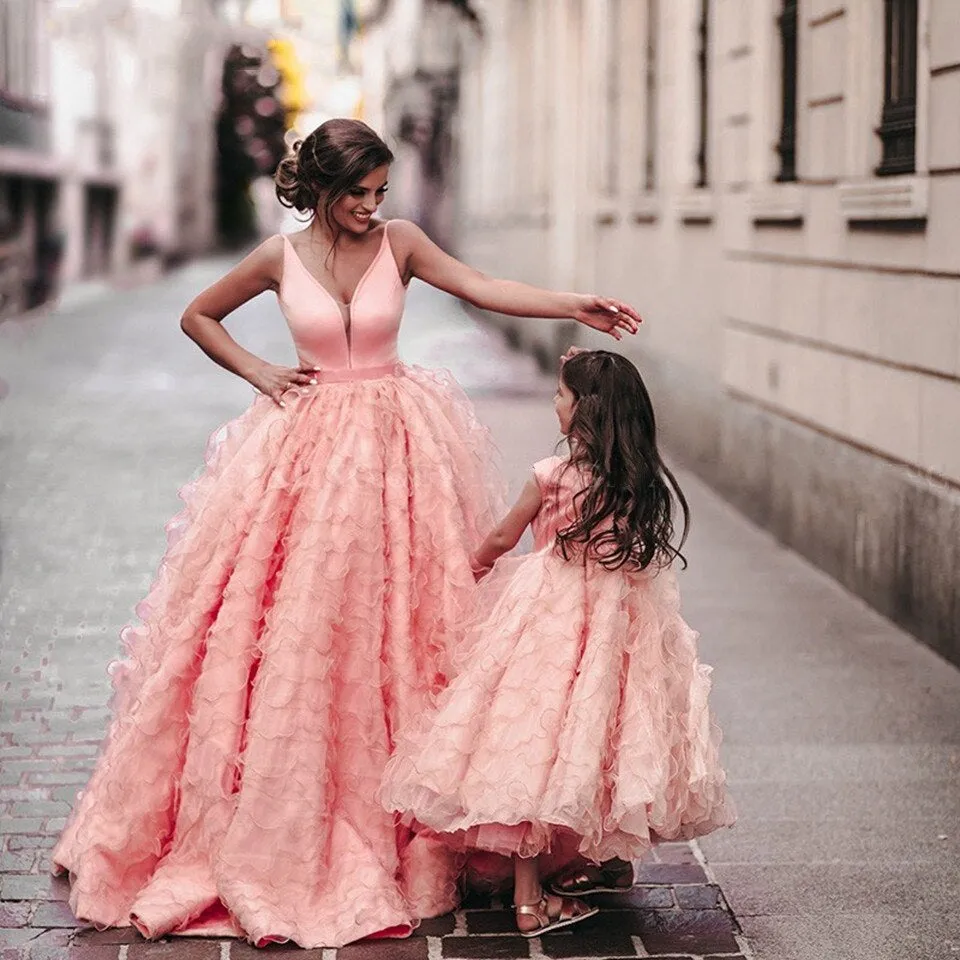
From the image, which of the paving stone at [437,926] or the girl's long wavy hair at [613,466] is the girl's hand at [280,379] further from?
the paving stone at [437,926]

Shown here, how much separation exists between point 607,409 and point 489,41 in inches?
1134

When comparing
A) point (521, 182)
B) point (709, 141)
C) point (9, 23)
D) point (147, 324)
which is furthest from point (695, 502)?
point (9, 23)

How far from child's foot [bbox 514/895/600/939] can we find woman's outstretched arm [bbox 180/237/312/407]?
1.38 meters

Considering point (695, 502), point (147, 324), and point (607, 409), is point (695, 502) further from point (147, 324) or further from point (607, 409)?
point (147, 324)

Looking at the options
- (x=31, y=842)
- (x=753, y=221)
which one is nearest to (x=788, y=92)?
(x=753, y=221)

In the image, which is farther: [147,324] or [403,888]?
[147,324]

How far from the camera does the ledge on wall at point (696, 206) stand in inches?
522

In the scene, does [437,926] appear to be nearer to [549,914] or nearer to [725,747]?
[549,914]

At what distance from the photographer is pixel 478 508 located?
197 inches

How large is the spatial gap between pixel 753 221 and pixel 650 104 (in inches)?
218

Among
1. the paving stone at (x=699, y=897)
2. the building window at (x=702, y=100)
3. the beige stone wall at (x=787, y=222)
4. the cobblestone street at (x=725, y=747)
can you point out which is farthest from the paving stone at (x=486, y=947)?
the building window at (x=702, y=100)

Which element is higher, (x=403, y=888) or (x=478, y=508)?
(x=478, y=508)

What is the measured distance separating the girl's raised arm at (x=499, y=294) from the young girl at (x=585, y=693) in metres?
0.24

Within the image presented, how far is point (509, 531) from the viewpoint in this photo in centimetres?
468
